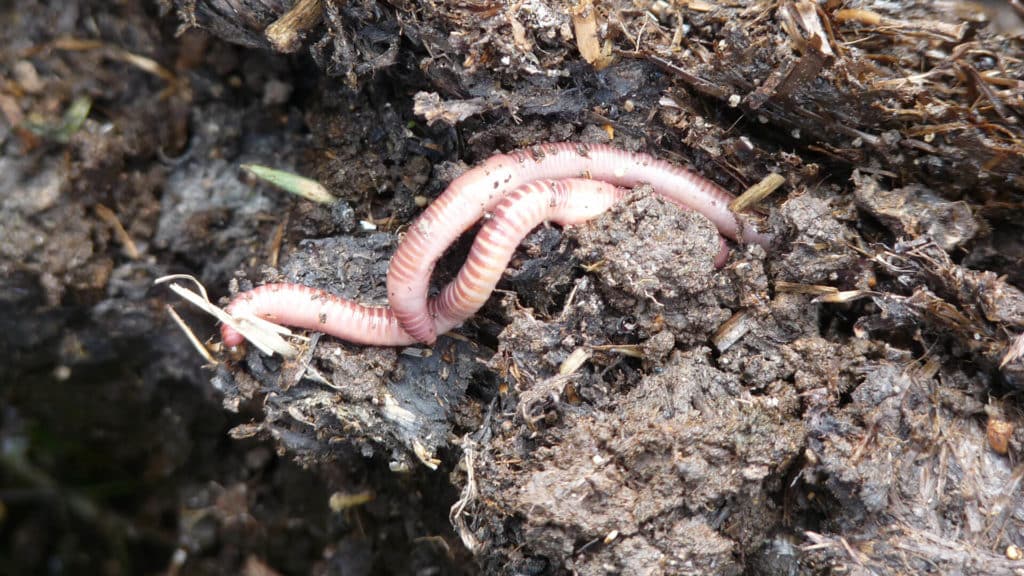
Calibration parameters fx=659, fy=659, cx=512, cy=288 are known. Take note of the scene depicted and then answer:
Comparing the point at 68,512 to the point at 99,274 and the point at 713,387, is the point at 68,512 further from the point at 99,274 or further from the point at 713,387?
the point at 713,387

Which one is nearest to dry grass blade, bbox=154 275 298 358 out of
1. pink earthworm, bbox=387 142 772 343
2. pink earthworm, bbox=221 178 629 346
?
pink earthworm, bbox=221 178 629 346

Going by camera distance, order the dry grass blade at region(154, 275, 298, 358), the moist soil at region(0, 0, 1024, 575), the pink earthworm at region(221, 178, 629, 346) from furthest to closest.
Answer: the dry grass blade at region(154, 275, 298, 358)
the pink earthworm at region(221, 178, 629, 346)
the moist soil at region(0, 0, 1024, 575)

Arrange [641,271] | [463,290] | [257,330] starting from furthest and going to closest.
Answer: [257,330] < [463,290] < [641,271]

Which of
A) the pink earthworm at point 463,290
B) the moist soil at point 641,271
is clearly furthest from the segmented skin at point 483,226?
the moist soil at point 641,271

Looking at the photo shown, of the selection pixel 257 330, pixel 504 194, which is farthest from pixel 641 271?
pixel 257 330

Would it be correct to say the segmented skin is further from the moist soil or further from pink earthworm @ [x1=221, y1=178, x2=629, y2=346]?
the moist soil

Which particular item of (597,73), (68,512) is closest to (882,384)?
(597,73)

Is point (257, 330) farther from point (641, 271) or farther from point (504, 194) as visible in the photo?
point (641, 271)
